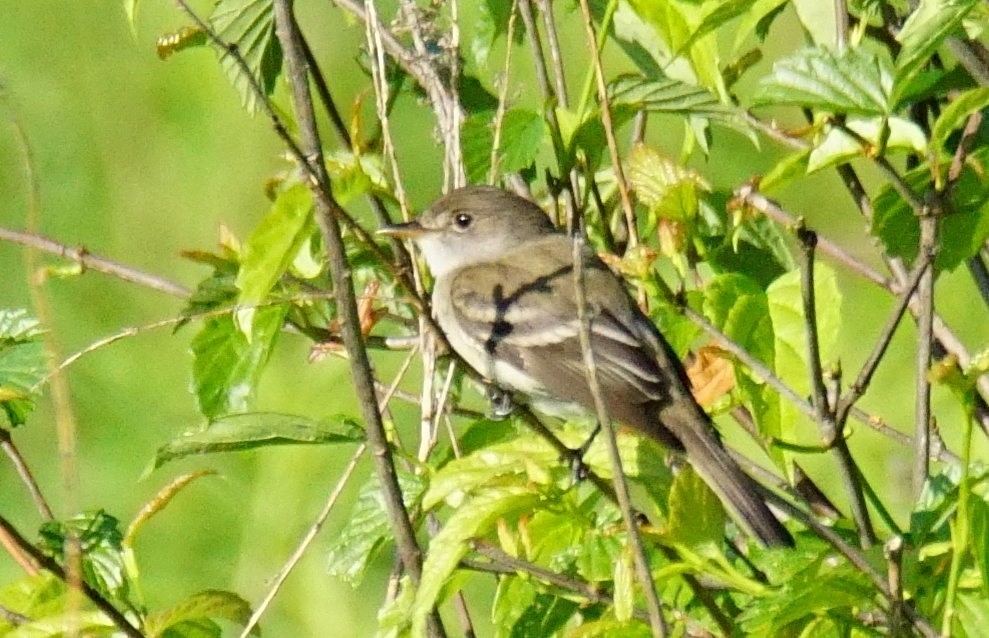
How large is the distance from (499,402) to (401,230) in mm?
404

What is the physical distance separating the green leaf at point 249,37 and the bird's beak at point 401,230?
360 mm

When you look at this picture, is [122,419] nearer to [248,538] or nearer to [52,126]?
[248,538]

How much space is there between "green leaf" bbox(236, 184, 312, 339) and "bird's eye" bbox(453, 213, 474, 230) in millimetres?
2039

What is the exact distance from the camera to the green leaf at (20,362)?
2.77m

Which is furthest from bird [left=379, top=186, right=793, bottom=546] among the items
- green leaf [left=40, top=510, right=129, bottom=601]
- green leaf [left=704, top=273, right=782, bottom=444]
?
green leaf [left=40, top=510, right=129, bottom=601]

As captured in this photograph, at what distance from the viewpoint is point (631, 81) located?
9.44 feet

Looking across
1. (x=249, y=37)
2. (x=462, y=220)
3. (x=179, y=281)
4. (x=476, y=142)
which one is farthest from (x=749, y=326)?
(x=179, y=281)

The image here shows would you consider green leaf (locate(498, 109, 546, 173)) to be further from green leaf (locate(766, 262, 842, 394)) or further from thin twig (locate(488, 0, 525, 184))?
green leaf (locate(766, 262, 842, 394))

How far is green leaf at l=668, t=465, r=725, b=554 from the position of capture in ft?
7.95

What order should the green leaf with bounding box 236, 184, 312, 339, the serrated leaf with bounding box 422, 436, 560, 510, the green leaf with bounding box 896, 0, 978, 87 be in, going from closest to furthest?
1. the green leaf with bounding box 236, 184, 312, 339
2. the green leaf with bounding box 896, 0, 978, 87
3. the serrated leaf with bounding box 422, 436, 560, 510

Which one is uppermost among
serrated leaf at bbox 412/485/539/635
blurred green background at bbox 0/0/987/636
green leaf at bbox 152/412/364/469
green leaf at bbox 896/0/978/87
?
green leaf at bbox 896/0/978/87

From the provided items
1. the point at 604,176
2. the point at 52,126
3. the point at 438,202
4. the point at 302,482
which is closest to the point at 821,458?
the point at 302,482

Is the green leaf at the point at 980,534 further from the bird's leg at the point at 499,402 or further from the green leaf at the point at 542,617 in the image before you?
the bird's leg at the point at 499,402

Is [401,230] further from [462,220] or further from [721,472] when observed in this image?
[462,220]
